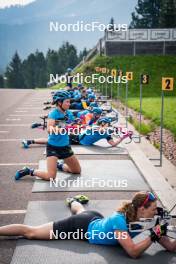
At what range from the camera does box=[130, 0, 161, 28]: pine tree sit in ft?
323

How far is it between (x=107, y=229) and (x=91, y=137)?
724 centimetres

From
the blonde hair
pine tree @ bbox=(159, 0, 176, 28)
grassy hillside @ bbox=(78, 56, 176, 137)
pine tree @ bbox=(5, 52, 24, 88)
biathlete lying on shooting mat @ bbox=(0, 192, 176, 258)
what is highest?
pine tree @ bbox=(159, 0, 176, 28)

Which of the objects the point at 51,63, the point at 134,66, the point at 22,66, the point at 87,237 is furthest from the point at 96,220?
the point at 22,66

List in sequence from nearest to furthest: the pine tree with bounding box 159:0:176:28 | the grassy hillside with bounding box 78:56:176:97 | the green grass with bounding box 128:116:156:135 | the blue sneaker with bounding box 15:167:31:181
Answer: the blue sneaker with bounding box 15:167:31:181, the green grass with bounding box 128:116:156:135, the grassy hillside with bounding box 78:56:176:97, the pine tree with bounding box 159:0:176:28

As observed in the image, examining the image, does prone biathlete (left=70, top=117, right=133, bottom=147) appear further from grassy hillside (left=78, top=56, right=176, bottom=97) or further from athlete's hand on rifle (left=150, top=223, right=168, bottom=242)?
grassy hillside (left=78, top=56, right=176, bottom=97)

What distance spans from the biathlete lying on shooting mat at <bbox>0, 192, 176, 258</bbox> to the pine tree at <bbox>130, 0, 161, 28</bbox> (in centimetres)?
9631

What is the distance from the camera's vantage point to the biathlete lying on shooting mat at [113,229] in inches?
208

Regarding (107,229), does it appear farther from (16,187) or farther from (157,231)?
(16,187)

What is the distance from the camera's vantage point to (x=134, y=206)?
529 cm

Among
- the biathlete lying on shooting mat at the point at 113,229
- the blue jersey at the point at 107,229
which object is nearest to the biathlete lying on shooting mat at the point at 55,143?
the biathlete lying on shooting mat at the point at 113,229

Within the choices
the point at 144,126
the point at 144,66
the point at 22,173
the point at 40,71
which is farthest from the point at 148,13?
the point at 22,173

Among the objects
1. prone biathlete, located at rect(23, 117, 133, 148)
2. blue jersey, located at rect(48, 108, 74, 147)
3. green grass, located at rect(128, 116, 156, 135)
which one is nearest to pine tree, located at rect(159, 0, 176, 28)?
green grass, located at rect(128, 116, 156, 135)

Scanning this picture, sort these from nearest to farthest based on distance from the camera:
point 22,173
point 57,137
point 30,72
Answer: point 57,137 < point 22,173 < point 30,72

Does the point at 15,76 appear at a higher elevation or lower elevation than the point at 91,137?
lower
